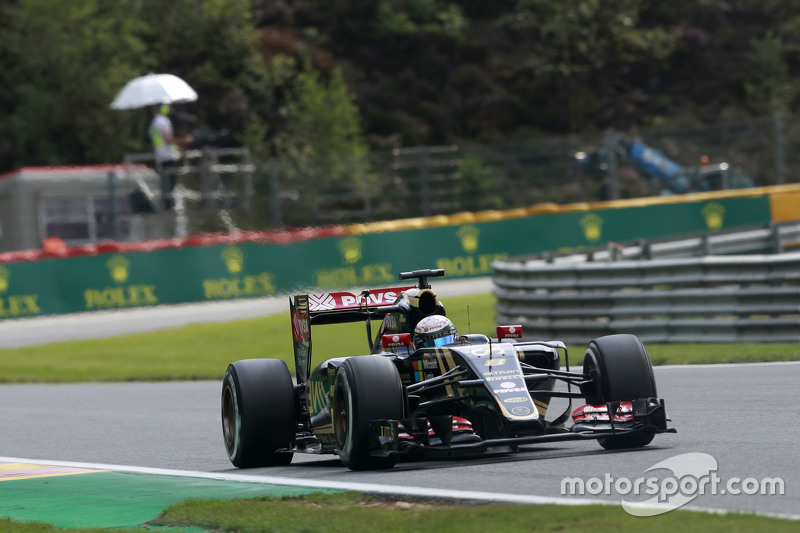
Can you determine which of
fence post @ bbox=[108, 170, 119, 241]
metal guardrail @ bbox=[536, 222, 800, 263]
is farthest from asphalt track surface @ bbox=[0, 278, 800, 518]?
fence post @ bbox=[108, 170, 119, 241]

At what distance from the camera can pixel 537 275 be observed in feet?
58.1

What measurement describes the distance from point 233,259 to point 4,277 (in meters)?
4.23

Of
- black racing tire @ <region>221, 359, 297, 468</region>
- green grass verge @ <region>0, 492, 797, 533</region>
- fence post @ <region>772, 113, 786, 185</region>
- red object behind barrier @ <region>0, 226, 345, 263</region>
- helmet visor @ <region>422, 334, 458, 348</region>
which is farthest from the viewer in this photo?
fence post @ <region>772, 113, 786, 185</region>

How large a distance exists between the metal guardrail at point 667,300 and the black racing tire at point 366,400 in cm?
795

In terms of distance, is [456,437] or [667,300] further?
[667,300]

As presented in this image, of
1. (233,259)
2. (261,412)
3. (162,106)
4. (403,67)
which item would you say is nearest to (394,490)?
(261,412)

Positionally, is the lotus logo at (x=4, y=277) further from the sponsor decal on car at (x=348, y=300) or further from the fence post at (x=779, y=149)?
the fence post at (x=779, y=149)

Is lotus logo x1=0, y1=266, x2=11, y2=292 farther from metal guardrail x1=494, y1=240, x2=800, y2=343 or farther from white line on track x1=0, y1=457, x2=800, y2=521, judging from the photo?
white line on track x1=0, y1=457, x2=800, y2=521

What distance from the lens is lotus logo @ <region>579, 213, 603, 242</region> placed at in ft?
92.2

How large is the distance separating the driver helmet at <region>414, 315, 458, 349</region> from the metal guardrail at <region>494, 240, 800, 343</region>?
7094mm

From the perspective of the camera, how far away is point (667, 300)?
15.9 metres

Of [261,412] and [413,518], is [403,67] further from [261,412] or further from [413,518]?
[413,518]

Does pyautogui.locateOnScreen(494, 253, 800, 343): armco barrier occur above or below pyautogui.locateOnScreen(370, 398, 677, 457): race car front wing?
above

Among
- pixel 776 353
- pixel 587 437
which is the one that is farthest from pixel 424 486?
pixel 776 353
